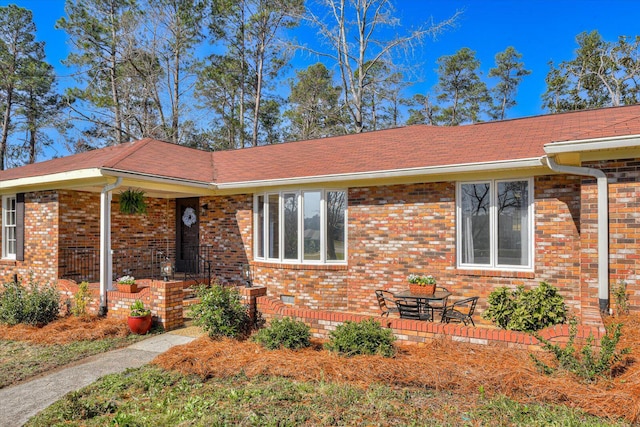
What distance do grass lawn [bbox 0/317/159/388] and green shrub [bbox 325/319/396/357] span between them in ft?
13.2

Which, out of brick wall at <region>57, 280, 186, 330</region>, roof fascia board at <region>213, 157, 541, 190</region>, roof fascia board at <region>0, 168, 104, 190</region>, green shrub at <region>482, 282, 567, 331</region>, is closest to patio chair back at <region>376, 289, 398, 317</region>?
green shrub at <region>482, 282, 567, 331</region>

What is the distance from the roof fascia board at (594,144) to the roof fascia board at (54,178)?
27.4 feet

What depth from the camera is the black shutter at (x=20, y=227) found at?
34.4 feet

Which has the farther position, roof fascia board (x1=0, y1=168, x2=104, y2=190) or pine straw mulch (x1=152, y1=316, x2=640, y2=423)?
roof fascia board (x1=0, y1=168, x2=104, y2=190)

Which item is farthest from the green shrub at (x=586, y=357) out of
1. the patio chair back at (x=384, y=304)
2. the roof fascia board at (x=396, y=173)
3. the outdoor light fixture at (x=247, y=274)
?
the outdoor light fixture at (x=247, y=274)

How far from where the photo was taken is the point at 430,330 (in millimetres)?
5648

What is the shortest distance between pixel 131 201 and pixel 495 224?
8653 millimetres

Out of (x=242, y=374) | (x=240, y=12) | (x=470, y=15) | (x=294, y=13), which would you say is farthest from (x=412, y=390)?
(x=240, y=12)

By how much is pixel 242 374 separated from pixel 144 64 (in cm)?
2283

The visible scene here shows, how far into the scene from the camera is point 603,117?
Answer: 8.97 m

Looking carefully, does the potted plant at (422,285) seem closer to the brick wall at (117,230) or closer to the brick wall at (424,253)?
the brick wall at (424,253)

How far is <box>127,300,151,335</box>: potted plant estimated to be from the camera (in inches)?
293

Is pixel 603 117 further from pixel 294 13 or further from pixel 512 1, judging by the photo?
pixel 294 13

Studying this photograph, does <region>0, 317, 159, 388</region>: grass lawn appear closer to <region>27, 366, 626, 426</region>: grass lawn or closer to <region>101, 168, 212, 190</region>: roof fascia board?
<region>27, 366, 626, 426</region>: grass lawn
